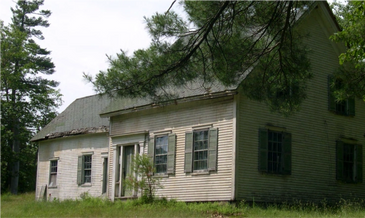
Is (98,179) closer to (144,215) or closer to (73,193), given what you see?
(73,193)

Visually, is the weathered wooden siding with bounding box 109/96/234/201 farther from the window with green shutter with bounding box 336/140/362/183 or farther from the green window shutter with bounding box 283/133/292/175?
the window with green shutter with bounding box 336/140/362/183

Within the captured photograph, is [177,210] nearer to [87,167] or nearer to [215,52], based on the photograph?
[215,52]

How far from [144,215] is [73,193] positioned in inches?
410

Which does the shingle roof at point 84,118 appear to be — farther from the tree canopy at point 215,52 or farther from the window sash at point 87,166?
the tree canopy at point 215,52

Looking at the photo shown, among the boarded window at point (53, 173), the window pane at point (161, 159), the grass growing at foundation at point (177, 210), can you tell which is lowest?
the grass growing at foundation at point (177, 210)

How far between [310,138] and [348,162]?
2.25m

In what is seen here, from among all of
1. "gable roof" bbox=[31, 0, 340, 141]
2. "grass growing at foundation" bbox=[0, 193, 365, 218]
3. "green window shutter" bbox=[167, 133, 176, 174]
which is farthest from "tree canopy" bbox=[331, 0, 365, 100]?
"green window shutter" bbox=[167, 133, 176, 174]

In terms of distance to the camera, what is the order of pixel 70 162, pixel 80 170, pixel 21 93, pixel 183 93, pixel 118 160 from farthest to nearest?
pixel 21 93 → pixel 70 162 → pixel 80 170 → pixel 118 160 → pixel 183 93

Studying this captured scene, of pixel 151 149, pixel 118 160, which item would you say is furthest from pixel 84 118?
pixel 151 149

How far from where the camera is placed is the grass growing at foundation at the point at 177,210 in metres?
15.5

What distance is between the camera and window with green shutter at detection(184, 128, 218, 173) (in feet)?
59.1

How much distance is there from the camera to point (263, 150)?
58.8ft

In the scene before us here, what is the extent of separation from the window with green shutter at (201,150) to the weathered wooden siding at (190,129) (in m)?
0.19

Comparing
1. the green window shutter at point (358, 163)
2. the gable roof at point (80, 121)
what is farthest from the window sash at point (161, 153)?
the green window shutter at point (358, 163)
